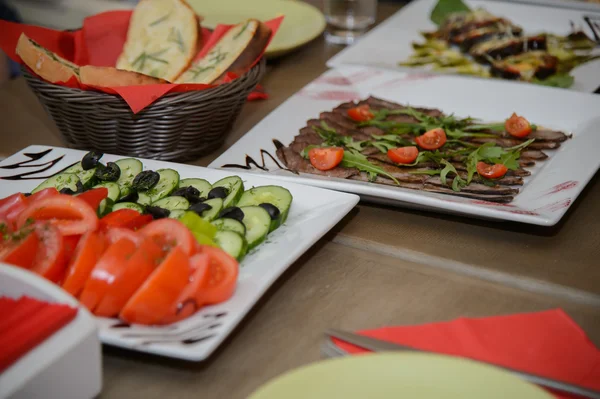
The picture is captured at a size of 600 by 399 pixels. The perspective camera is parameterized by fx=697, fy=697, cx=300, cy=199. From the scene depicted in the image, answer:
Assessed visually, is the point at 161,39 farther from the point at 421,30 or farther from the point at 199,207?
the point at 421,30

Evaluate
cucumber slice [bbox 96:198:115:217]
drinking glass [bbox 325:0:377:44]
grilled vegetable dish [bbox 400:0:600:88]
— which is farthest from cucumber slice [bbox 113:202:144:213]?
drinking glass [bbox 325:0:377:44]

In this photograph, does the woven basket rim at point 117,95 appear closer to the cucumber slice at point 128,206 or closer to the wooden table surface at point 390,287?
the cucumber slice at point 128,206

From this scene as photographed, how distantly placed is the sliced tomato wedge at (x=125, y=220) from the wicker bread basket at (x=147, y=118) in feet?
1.49

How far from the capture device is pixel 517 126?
2.06m

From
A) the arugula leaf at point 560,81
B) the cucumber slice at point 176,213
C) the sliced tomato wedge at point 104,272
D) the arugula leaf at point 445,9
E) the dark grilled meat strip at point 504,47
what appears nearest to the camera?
the sliced tomato wedge at point 104,272

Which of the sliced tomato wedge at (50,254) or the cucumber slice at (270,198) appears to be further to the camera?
the cucumber slice at (270,198)

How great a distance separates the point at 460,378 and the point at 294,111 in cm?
136

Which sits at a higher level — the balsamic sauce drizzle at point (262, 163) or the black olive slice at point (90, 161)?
the black olive slice at point (90, 161)

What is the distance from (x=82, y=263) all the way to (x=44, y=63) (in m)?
0.88

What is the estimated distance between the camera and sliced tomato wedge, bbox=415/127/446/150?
195 cm

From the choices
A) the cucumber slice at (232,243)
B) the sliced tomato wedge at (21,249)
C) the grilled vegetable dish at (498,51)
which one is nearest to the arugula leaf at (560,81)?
the grilled vegetable dish at (498,51)

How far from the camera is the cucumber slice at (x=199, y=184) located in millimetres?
1644

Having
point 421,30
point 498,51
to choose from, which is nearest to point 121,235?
point 498,51

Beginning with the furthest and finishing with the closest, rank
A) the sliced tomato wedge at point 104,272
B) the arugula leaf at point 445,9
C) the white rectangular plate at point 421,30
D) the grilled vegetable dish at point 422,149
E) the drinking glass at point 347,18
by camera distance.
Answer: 1. the arugula leaf at point 445,9
2. the drinking glass at point 347,18
3. the white rectangular plate at point 421,30
4. the grilled vegetable dish at point 422,149
5. the sliced tomato wedge at point 104,272
